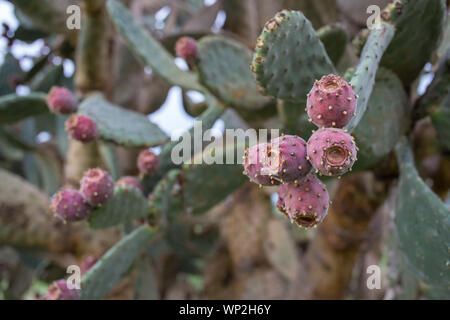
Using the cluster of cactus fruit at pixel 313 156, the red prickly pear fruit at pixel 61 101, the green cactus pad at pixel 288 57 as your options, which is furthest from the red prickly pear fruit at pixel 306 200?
the red prickly pear fruit at pixel 61 101

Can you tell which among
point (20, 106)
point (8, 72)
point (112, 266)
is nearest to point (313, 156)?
point (112, 266)

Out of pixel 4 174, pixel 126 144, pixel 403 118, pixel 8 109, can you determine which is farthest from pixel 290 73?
pixel 4 174

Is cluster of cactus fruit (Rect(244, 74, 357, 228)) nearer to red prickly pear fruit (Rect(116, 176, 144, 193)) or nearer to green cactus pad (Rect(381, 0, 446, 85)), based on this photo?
green cactus pad (Rect(381, 0, 446, 85))

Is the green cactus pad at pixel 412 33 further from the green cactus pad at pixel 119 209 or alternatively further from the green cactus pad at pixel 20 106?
the green cactus pad at pixel 20 106

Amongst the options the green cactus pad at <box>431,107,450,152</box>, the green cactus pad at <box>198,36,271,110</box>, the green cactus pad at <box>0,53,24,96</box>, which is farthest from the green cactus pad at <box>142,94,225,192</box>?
the green cactus pad at <box>0,53,24,96</box>

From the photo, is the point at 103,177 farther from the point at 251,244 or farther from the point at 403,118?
the point at 251,244

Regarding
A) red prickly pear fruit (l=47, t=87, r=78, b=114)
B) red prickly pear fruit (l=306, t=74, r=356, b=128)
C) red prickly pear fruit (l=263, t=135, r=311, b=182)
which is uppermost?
red prickly pear fruit (l=47, t=87, r=78, b=114)
